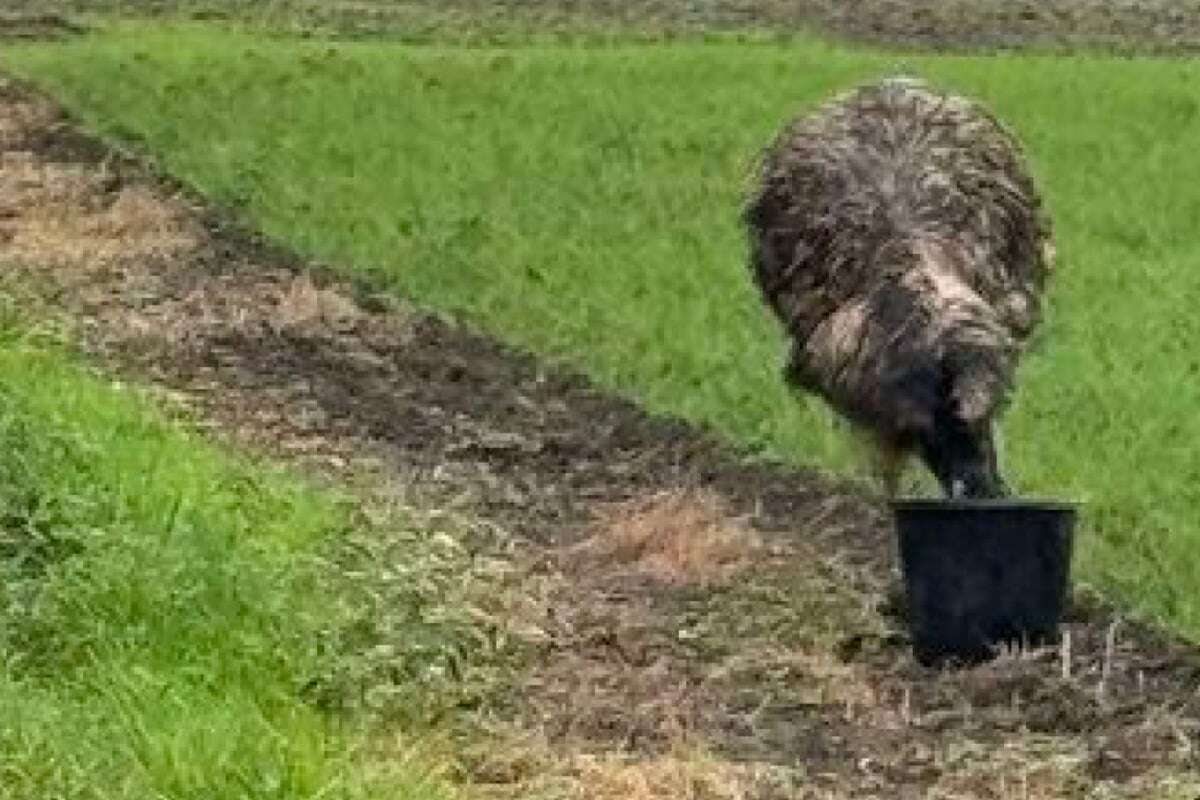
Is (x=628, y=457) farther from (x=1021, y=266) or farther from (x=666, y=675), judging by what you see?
(x=666, y=675)

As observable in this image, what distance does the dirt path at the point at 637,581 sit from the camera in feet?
24.5

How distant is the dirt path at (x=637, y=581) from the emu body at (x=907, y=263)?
56 centimetres

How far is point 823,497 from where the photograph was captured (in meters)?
10.4

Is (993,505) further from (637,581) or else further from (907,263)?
(637,581)

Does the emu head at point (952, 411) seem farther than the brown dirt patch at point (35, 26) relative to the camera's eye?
No

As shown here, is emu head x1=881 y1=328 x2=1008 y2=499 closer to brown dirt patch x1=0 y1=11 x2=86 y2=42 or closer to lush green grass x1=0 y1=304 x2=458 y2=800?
lush green grass x1=0 y1=304 x2=458 y2=800

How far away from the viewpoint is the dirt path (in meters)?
7.46

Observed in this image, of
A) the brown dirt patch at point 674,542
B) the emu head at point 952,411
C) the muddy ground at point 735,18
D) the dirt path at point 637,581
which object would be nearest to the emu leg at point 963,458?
the emu head at point 952,411

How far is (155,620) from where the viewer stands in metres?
7.63

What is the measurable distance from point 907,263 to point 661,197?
8238 millimetres

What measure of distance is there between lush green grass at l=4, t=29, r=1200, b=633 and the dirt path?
0.43m

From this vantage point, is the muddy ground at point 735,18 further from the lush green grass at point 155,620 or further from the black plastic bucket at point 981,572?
the black plastic bucket at point 981,572

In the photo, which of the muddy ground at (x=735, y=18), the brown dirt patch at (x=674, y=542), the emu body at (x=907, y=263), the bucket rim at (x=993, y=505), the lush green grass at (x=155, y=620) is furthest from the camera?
the muddy ground at (x=735, y=18)

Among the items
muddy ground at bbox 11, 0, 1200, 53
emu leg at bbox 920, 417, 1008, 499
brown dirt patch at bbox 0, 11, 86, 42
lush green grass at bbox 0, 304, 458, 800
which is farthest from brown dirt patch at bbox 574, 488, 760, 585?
brown dirt patch at bbox 0, 11, 86, 42
